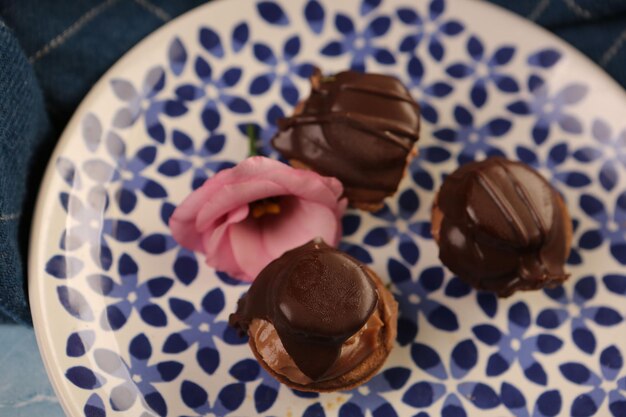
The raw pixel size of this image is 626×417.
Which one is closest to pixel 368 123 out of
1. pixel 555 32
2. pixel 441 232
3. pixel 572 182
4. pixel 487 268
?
pixel 441 232

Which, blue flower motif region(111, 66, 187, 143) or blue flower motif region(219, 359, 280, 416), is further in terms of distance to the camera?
blue flower motif region(111, 66, 187, 143)

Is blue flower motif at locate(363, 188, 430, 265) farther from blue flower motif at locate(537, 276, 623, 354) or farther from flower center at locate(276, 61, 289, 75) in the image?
flower center at locate(276, 61, 289, 75)

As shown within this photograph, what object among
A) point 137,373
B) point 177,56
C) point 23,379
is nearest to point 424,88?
point 177,56

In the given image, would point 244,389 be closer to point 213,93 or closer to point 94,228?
point 94,228

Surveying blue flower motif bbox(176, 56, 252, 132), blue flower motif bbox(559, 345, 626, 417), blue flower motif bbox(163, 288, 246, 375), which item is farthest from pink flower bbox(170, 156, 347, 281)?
blue flower motif bbox(559, 345, 626, 417)

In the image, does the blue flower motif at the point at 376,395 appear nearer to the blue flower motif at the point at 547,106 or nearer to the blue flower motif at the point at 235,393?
the blue flower motif at the point at 235,393
